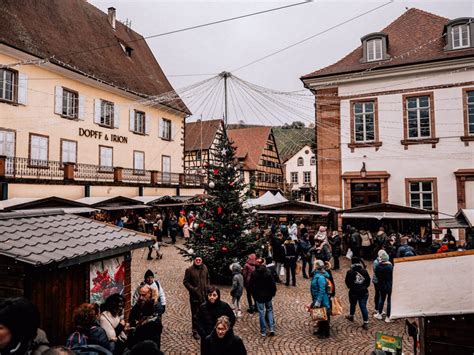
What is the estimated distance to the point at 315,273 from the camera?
690 centimetres

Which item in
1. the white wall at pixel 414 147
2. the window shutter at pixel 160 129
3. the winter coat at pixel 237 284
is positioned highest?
the window shutter at pixel 160 129

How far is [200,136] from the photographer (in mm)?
39875

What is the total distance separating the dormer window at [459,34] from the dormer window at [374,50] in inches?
123

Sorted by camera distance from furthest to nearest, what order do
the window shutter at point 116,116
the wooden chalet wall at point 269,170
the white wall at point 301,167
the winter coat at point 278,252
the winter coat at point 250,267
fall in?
1. the white wall at point 301,167
2. the wooden chalet wall at point 269,170
3. the window shutter at point 116,116
4. the winter coat at point 278,252
5. the winter coat at point 250,267

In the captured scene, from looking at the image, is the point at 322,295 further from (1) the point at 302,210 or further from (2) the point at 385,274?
(1) the point at 302,210

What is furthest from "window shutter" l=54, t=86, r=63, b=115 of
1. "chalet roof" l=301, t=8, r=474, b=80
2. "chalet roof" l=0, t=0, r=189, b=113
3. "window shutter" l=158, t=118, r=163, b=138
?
"chalet roof" l=301, t=8, r=474, b=80

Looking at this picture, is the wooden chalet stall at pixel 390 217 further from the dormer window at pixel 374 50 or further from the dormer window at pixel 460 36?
the dormer window at pixel 460 36

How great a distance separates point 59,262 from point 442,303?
178 inches

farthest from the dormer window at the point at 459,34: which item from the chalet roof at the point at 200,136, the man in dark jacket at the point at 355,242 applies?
the chalet roof at the point at 200,136

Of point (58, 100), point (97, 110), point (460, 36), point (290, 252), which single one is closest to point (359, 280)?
point (290, 252)

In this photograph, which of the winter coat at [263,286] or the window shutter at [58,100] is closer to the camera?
the winter coat at [263,286]

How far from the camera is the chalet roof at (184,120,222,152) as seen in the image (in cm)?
3962

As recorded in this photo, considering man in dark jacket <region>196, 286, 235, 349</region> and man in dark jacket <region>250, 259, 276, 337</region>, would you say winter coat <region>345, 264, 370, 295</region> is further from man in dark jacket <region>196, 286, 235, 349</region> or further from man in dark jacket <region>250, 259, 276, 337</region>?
man in dark jacket <region>196, 286, 235, 349</region>

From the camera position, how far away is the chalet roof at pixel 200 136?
3962cm
